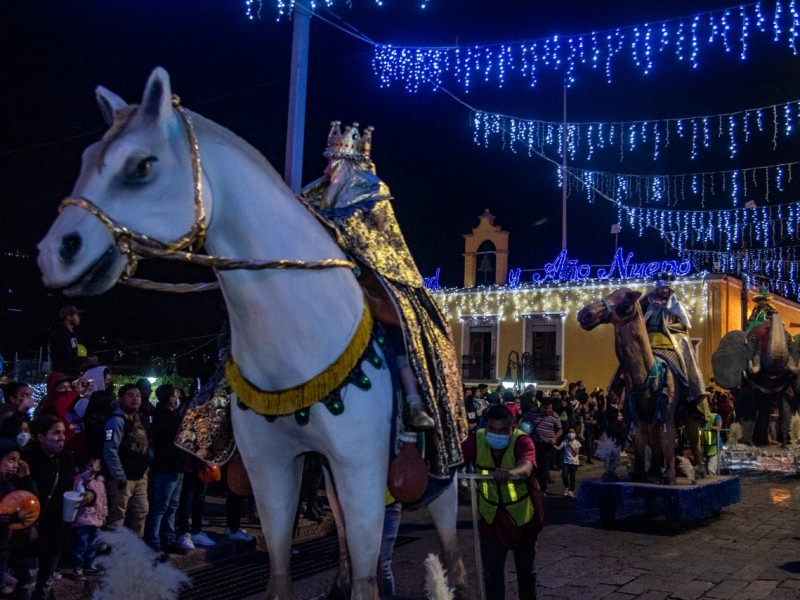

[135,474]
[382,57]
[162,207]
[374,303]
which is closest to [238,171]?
[162,207]

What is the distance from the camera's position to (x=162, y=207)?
7.73 ft

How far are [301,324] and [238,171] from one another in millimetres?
597

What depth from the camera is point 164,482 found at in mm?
7270

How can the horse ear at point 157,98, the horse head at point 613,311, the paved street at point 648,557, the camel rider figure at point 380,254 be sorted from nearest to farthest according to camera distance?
the horse ear at point 157,98 → the camel rider figure at point 380,254 → the paved street at point 648,557 → the horse head at point 613,311

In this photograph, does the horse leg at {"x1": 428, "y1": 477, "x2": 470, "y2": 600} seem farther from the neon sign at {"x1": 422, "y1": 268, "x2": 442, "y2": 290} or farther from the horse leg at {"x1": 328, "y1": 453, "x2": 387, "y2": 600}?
the neon sign at {"x1": 422, "y1": 268, "x2": 442, "y2": 290}

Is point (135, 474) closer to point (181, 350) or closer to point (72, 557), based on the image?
point (72, 557)

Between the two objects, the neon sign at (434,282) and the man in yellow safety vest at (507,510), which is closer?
the man in yellow safety vest at (507,510)

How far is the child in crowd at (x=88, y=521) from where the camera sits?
6.09 meters

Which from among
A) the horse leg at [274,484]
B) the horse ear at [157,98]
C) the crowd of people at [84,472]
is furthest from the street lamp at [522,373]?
the horse ear at [157,98]

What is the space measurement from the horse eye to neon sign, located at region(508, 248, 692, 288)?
76.2 ft

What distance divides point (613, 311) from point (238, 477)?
6563 millimetres

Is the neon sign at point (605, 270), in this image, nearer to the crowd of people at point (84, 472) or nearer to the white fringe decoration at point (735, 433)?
the white fringe decoration at point (735, 433)

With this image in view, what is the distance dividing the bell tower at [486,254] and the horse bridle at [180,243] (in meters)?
27.4

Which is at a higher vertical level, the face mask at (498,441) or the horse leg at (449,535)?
the face mask at (498,441)
